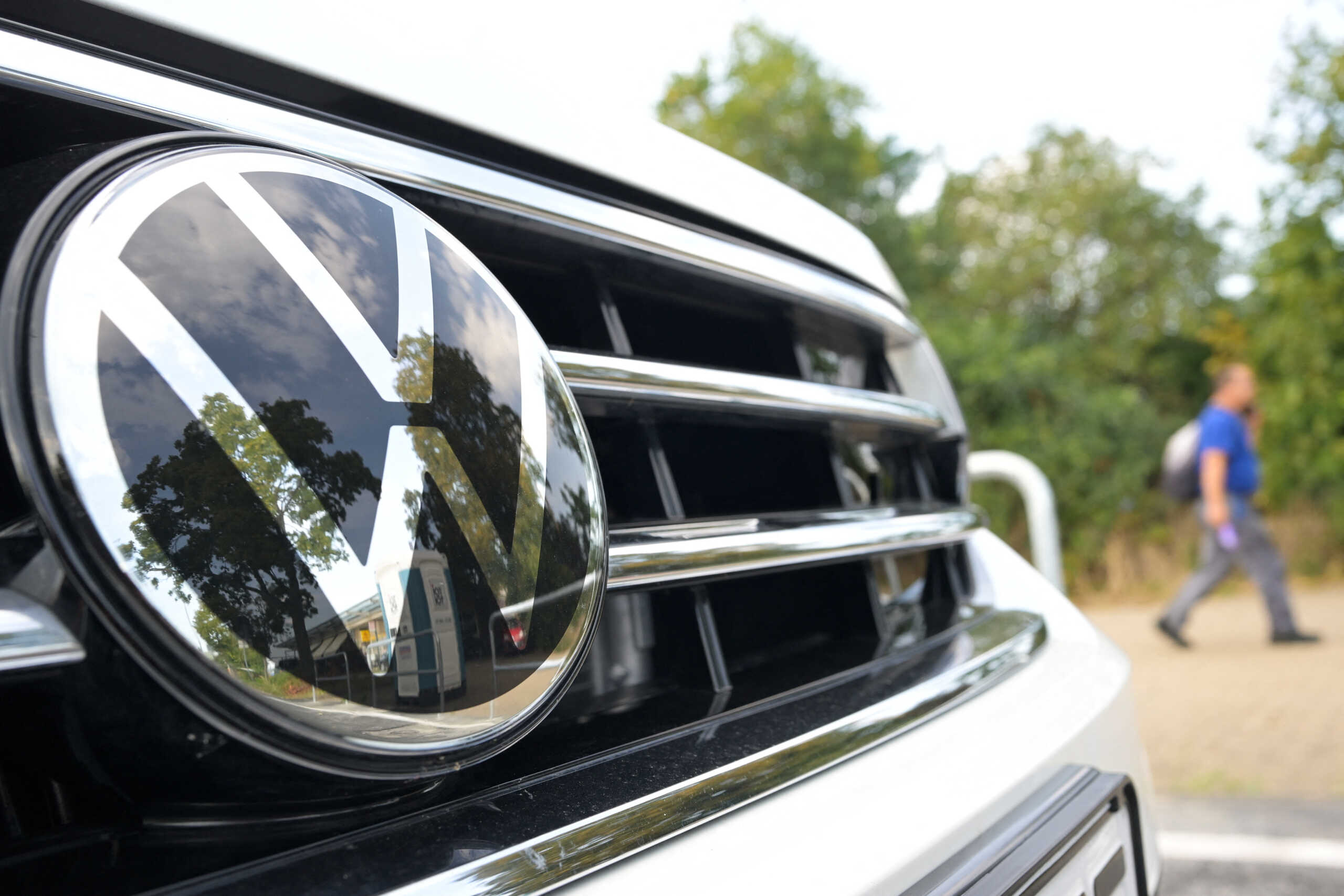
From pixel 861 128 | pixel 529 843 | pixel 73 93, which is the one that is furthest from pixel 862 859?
pixel 861 128

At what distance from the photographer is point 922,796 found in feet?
3.19

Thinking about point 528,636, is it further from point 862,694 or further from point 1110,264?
point 1110,264

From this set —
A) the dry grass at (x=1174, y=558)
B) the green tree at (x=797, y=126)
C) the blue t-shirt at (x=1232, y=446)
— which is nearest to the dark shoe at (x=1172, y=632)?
the blue t-shirt at (x=1232, y=446)

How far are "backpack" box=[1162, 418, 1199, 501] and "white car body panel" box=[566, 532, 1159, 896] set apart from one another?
5993 millimetres

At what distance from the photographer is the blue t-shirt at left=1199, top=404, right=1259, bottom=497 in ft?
21.3

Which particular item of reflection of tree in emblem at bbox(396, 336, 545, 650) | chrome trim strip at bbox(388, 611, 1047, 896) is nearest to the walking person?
chrome trim strip at bbox(388, 611, 1047, 896)

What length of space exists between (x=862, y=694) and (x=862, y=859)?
12.5 inches

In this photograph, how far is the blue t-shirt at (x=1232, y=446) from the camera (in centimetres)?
650

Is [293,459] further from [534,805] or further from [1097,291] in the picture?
[1097,291]

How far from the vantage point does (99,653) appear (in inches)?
22.1

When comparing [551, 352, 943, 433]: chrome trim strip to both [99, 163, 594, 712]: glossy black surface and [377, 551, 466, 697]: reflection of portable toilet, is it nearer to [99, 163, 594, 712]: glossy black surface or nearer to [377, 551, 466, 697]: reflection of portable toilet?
[99, 163, 594, 712]: glossy black surface

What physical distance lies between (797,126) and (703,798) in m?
23.2

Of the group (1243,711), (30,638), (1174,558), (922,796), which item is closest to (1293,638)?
(1243,711)

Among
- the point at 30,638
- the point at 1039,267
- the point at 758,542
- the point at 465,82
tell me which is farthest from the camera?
the point at 1039,267
